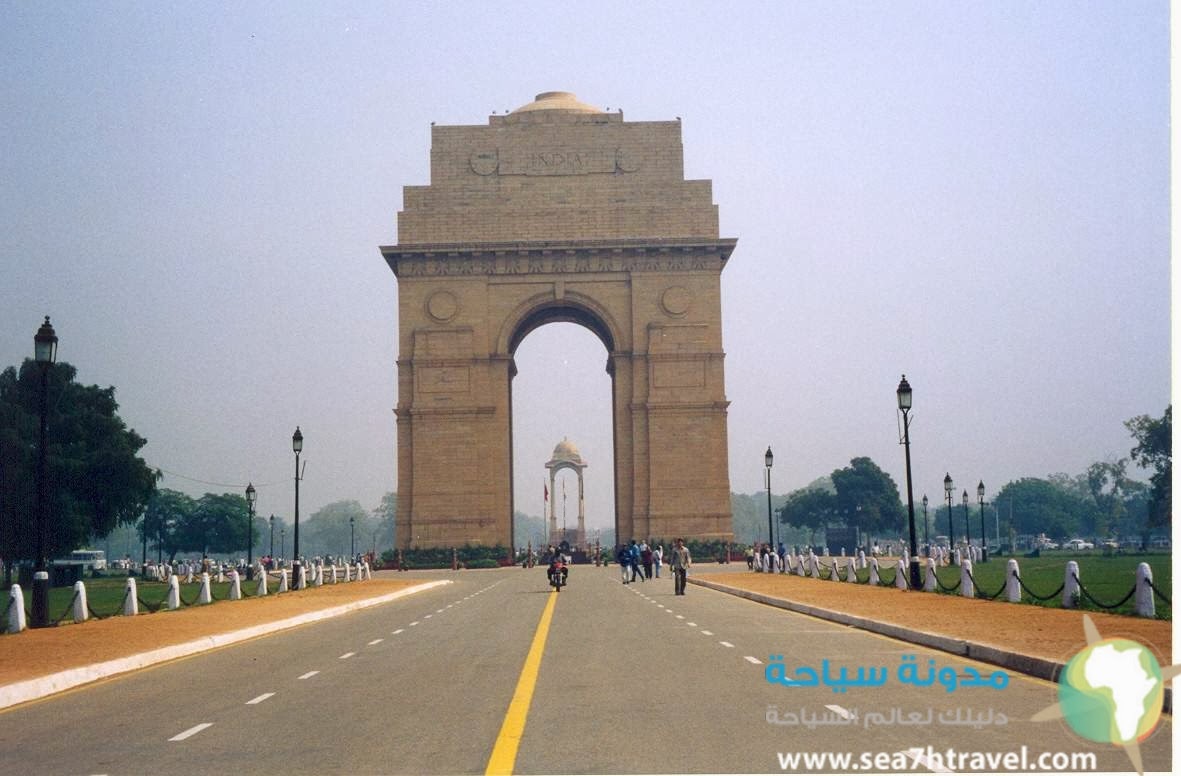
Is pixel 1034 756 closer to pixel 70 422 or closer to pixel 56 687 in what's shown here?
pixel 56 687

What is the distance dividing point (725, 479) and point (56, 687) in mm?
62902

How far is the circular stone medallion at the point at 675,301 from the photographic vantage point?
78.6 metres

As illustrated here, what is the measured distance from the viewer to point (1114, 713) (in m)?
10.7

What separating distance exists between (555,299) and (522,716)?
220ft

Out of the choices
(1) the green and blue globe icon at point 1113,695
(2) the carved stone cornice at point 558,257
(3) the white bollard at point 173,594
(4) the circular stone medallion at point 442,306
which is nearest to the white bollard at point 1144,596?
(1) the green and blue globe icon at point 1113,695

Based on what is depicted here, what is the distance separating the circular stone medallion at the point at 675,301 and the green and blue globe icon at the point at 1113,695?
2561 inches

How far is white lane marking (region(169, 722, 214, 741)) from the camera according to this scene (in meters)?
11.7

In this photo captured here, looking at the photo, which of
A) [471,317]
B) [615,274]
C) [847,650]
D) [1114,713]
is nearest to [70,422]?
[471,317]

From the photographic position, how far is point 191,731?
39.7 ft

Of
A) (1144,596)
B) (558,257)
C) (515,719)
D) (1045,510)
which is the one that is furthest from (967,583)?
(1045,510)

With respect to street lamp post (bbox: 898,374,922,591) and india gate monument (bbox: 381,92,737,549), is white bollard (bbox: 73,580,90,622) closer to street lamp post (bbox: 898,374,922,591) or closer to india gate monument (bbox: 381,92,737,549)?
street lamp post (bbox: 898,374,922,591)

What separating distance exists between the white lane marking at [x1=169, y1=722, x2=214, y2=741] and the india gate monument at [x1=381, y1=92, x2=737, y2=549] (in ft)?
210

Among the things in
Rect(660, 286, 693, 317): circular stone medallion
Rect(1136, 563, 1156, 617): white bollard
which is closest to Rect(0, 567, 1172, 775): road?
Rect(1136, 563, 1156, 617): white bollard

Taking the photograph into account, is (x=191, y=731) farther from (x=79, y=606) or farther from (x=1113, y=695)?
(x=79, y=606)
